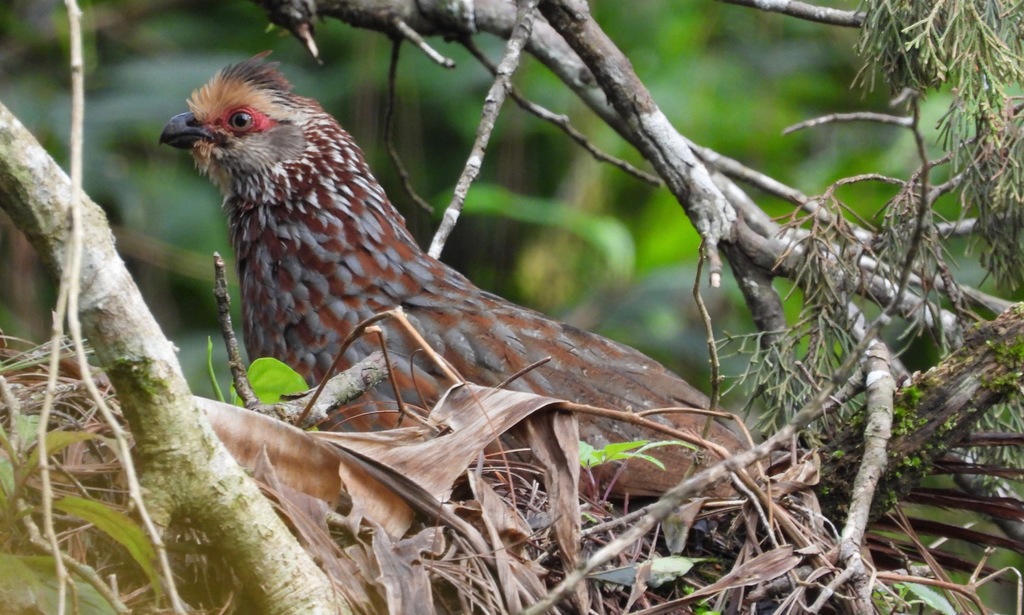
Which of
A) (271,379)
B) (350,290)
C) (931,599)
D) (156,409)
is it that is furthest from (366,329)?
(350,290)

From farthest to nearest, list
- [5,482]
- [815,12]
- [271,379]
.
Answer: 1. [815,12]
2. [271,379]
3. [5,482]

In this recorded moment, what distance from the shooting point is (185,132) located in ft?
15.6

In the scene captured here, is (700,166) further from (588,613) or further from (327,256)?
(588,613)

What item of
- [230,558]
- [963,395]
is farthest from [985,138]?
[230,558]

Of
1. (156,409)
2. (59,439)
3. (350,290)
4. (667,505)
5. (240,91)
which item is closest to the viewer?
(667,505)

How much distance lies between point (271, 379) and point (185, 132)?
1.91 m

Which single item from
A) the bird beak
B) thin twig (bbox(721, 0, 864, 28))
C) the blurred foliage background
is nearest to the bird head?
the bird beak

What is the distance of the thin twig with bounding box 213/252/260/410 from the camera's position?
267cm

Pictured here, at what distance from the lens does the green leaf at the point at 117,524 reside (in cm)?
202

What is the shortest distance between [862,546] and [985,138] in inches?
49.8

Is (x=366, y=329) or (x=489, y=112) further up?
(x=489, y=112)

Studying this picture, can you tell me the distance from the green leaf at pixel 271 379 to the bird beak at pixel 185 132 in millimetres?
1833

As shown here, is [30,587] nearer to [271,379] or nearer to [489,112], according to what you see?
[271,379]

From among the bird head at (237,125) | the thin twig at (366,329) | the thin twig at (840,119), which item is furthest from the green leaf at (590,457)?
the bird head at (237,125)
